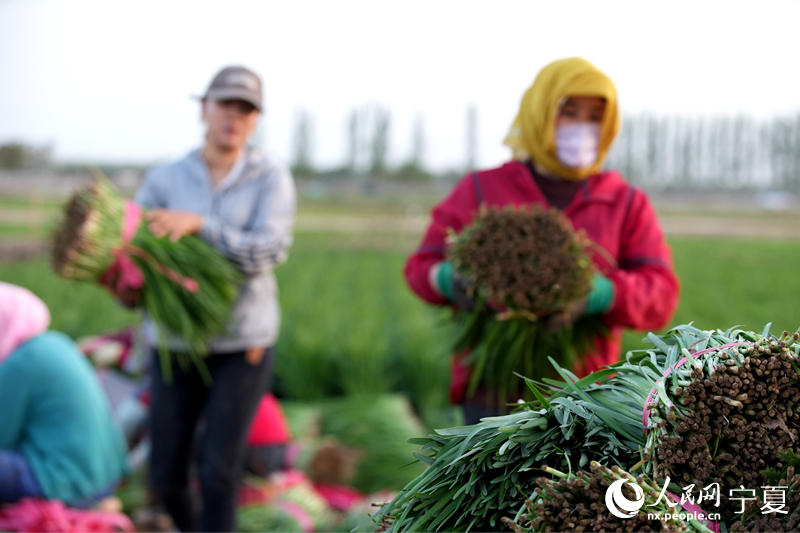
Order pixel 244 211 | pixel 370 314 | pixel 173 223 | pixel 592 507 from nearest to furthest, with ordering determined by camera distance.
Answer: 1. pixel 592 507
2. pixel 173 223
3. pixel 244 211
4. pixel 370 314

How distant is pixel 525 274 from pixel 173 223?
1.43m

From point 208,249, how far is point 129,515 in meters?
1.22

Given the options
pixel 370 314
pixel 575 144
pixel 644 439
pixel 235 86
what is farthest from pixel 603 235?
pixel 370 314

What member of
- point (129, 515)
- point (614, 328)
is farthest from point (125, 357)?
point (614, 328)

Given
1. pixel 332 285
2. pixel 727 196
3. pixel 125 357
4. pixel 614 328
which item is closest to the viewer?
pixel 614 328

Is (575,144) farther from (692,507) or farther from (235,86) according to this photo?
(692,507)

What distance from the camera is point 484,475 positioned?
0.82m

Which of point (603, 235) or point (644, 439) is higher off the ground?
point (603, 235)

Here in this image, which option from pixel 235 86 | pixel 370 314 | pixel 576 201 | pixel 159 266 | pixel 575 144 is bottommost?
pixel 370 314

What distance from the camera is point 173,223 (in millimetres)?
2504

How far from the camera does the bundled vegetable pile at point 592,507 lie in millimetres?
667

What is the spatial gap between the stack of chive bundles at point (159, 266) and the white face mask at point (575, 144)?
134cm

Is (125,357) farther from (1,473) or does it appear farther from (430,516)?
(430,516)

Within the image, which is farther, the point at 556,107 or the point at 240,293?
the point at 240,293
